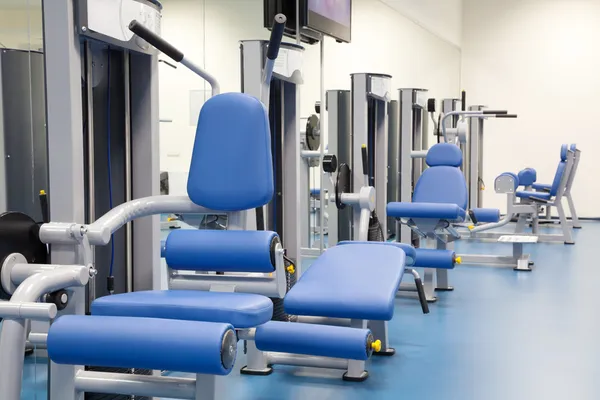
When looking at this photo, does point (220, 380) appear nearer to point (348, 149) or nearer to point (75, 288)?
point (75, 288)

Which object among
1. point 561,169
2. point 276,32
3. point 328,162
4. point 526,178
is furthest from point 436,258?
point 526,178

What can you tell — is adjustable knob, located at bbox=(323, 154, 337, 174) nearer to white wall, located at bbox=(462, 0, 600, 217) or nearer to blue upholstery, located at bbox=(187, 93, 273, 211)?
blue upholstery, located at bbox=(187, 93, 273, 211)

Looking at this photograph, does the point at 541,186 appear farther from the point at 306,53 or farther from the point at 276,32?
the point at 276,32

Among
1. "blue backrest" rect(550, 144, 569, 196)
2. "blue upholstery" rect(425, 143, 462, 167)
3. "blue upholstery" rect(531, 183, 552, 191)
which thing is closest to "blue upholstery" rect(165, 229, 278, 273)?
"blue upholstery" rect(425, 143, 462, 167)

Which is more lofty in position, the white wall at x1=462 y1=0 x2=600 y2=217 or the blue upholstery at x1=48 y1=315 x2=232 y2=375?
the white wall at x1=462 y1=0 x2=600 y2=217

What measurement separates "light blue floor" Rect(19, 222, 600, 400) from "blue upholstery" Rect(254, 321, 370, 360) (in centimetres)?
26

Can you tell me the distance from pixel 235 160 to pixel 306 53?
14.8 ft

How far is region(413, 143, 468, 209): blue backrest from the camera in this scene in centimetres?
523

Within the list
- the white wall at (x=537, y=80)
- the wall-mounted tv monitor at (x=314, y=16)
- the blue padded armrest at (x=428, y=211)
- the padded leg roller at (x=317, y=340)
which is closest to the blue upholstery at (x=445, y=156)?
the blue padded armrest at (x=428, y=211)

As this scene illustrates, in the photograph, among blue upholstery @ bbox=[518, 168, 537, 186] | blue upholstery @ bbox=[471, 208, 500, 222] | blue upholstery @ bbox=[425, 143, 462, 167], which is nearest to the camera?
blue upholstery @ bbox=[425, 143, 462, 167]

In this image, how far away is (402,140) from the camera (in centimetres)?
634

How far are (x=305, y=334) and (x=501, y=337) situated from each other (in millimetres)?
1747

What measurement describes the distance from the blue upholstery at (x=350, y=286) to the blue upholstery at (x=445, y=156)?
238 centimetres

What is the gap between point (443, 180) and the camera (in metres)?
5.30
